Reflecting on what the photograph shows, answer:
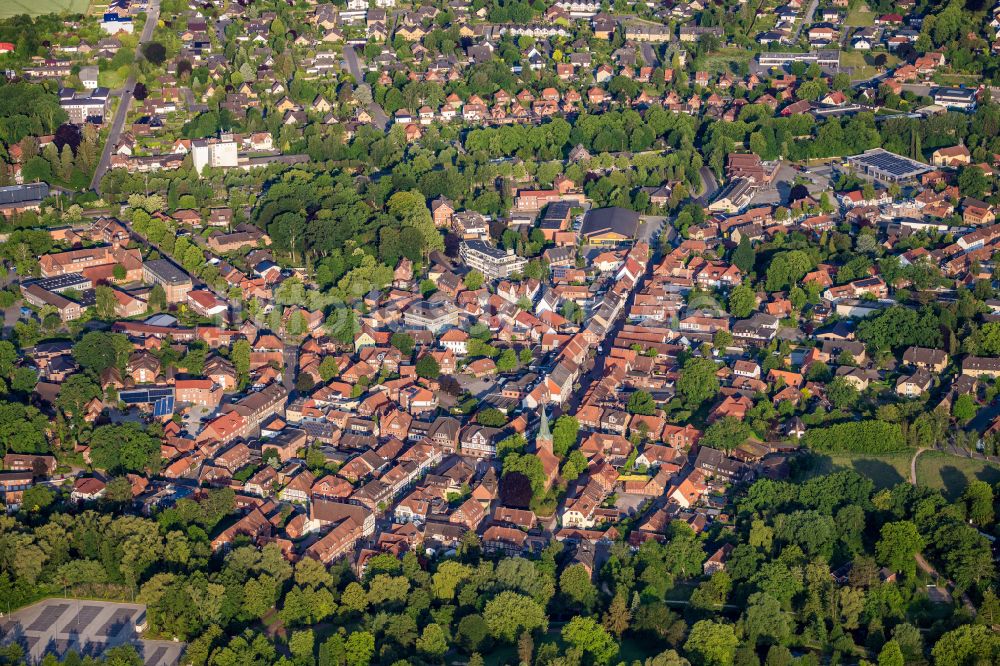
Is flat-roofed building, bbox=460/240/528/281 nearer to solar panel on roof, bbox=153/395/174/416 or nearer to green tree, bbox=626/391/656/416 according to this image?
green tree, bbox=626/391/656/416

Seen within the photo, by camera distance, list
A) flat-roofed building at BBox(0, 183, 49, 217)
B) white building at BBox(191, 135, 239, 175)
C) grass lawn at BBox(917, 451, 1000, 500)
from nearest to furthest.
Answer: grass lawn at BBox(917, 451, 1000, 500), flat-roofed building at BBox(0, 183, 49, 217), white building at BBox(191, 135, 239, 175)

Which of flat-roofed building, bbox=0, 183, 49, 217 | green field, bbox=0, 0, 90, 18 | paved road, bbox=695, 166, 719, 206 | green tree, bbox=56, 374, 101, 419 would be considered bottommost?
paved road, bbox=695, 166, 719, 206

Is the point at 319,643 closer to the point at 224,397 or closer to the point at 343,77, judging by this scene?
the point at 224,397

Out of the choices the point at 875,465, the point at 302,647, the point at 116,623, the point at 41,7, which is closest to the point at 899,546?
the point at 875,465

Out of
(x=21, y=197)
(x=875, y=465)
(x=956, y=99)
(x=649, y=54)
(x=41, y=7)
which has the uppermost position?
(x=41, y=7)

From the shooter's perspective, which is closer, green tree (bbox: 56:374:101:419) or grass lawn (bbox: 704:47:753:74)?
green tree (bbox: 56:374:101:419)

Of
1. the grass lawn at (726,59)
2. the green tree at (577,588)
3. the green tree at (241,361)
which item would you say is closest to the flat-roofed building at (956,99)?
the grass lawn at (726,59)

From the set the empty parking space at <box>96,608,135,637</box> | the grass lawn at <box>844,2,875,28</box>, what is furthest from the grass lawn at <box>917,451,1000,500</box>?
the grass lawn at <box>844,2,875,28</box>

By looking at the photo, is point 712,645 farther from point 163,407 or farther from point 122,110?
point 122,110
